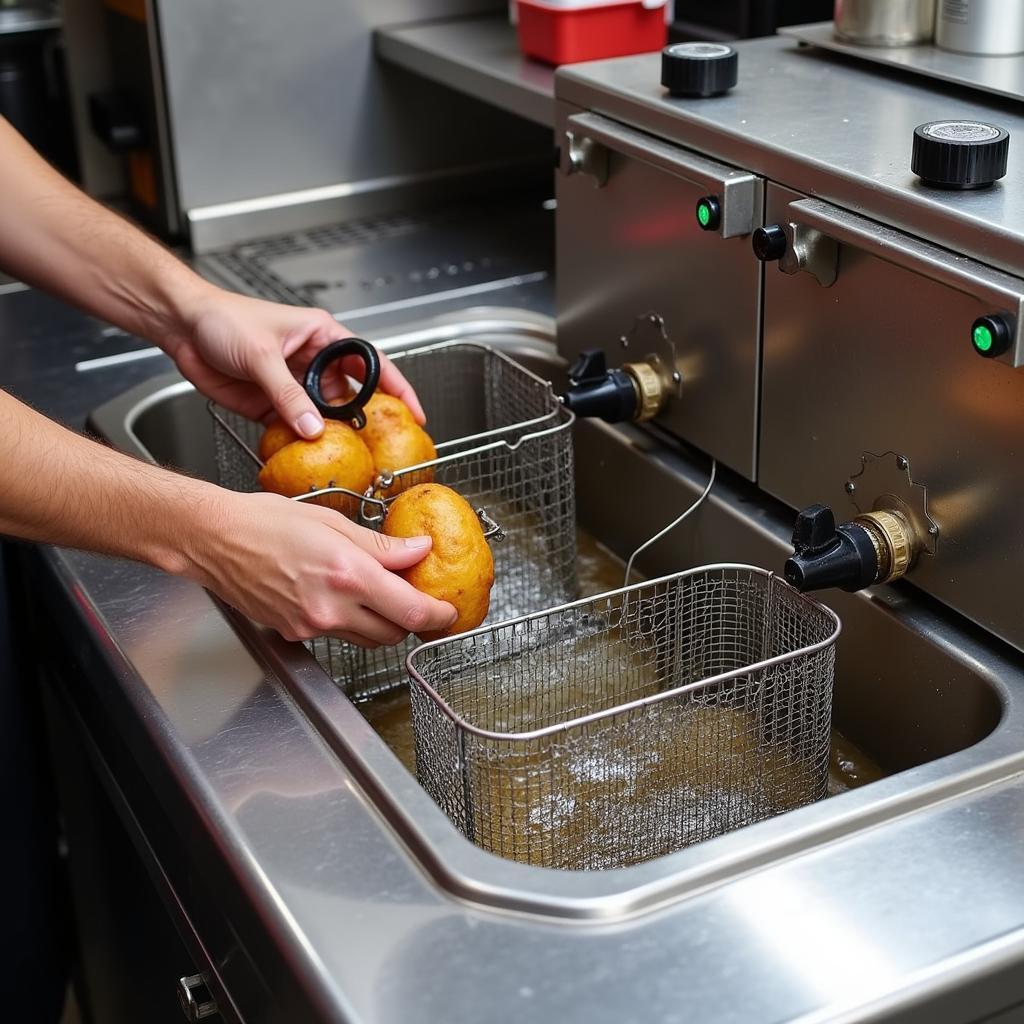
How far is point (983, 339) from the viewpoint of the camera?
90 centimetres

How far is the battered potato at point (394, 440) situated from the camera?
1251mm

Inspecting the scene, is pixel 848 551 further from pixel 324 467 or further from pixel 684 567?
pixel 324 467

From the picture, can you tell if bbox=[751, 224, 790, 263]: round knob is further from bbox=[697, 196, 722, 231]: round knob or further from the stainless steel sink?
the stainless steel sink

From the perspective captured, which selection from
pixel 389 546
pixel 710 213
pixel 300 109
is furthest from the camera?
pixel 300 109

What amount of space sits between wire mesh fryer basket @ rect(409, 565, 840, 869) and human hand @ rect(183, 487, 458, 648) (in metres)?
0.05

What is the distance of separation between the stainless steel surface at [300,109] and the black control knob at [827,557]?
1249mm

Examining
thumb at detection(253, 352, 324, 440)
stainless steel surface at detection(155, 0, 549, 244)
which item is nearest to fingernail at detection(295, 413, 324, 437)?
thumb at detection(253, 352, 324, 440)

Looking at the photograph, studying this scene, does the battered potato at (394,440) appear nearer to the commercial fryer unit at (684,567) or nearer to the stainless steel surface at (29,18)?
the commercial fryer unit at (684,567)

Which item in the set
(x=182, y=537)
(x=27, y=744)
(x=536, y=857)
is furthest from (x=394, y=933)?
(x=27, y=744)

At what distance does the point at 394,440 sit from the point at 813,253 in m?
0.40

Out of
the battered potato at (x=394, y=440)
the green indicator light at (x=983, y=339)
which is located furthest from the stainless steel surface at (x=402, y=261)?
the green indicator light at (x=983, y=339)

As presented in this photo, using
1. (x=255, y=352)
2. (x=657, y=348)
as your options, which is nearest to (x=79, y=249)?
(x=255, y=352)

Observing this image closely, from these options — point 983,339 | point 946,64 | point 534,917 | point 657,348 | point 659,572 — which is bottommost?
point 659,572

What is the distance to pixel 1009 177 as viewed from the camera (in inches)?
39.3
